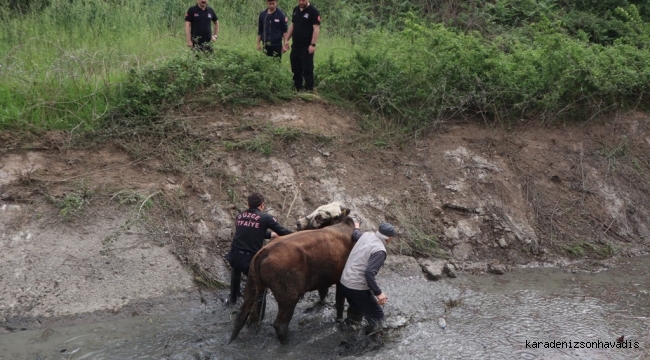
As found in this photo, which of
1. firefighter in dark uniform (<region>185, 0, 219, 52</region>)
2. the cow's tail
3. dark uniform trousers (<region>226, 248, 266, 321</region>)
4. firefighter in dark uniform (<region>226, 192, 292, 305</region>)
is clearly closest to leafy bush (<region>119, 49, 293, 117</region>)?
firefighter in dark uniform (<region>185, 0, 219, 52</region>)

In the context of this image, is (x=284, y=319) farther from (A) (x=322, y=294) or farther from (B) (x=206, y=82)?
→ (B) (x=206, y=82)

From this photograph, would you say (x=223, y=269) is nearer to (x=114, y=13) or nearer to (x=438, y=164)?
(x=438, y=164)

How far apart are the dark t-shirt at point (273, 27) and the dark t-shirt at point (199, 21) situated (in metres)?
1.01

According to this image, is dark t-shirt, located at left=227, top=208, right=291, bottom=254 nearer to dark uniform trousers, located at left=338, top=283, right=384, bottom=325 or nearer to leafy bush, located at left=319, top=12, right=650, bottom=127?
dark uniform trousers, located at left=338, top=283, right=384, bottom=325

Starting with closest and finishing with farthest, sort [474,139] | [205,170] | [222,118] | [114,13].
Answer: [205,170], [222,118], [474,139], [114,13]

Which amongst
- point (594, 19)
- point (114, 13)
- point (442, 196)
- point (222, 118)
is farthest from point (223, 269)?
point (594, 19)

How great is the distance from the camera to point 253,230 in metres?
8.56

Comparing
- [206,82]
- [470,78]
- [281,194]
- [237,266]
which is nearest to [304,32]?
[206,82]

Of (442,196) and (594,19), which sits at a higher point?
(594,19)

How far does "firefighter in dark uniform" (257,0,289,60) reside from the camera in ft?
40.4

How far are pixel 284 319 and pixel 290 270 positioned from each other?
64cm

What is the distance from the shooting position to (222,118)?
11.3 m

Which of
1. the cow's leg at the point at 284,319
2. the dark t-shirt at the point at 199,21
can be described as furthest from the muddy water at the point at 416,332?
the dark t-shirt at the point at 199,21

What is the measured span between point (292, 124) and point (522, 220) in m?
4.31
